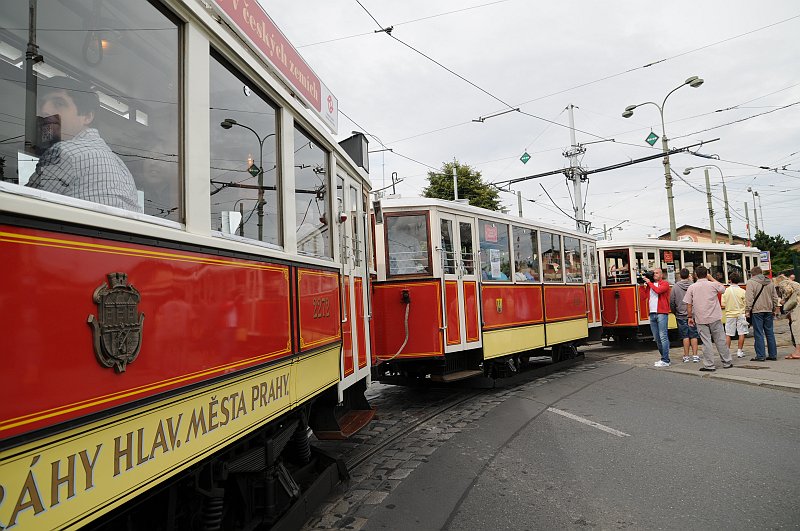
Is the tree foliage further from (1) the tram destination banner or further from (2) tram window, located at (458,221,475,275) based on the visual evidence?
(1) the tram destination banner

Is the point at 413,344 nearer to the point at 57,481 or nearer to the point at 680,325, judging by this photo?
the point at 57,481

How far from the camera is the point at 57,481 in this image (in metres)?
1.51

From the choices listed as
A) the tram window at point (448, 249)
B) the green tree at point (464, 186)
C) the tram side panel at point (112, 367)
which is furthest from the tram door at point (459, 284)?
the green tree at point (464, 186)

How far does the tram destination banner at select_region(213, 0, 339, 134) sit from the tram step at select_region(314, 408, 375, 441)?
2659 millimetres

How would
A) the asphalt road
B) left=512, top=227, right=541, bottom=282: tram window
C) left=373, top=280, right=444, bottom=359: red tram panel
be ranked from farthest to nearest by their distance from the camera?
left=512, top=227, right=541, bottom=282: tram window < left=373, top=280, right=444, bottom=359: red tram panel < the asphalt road

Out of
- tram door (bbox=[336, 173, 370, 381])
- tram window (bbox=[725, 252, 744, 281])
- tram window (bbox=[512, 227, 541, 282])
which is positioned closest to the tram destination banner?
tram door (bbox=[336, 173, 370, 381])

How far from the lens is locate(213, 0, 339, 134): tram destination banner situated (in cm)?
298

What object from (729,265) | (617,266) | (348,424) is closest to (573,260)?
(617,266)

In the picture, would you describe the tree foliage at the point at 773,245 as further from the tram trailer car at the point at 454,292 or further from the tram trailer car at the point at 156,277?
the tram trailer car at the point at 156,277

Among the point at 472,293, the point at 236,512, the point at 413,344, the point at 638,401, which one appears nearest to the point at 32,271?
the point at 236,512

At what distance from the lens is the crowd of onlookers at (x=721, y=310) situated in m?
9.19

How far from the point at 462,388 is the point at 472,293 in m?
1.78

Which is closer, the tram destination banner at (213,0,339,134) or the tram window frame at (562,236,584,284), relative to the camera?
the tram destination banner at (213,0,339,134)

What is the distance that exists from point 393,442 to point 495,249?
3.87 metres
